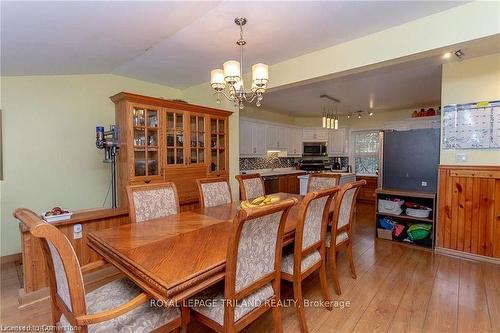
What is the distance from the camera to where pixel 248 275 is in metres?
1.33

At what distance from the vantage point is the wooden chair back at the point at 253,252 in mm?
1191

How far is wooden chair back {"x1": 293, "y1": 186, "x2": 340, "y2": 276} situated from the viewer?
1654 millimetres

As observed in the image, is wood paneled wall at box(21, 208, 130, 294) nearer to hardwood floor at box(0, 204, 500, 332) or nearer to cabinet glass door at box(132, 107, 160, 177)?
hardwood floor at box(0, 204, 500, 332)

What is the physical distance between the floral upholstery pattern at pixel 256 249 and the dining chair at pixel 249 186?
165 centimetres

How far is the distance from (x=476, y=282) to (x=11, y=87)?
5.32m

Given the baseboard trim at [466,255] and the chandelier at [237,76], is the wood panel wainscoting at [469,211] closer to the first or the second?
the baseboard trim at [466,255]

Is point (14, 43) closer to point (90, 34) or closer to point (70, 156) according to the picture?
point (90, 34)

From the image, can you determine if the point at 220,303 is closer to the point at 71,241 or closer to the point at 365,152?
the point at 71,241

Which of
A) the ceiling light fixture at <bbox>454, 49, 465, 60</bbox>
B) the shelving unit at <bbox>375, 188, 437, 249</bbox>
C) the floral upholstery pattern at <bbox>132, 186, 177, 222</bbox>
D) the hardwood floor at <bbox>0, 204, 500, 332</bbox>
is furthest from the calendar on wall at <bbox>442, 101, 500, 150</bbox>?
the floral upholstery pattern at <bbox>132, 186, 177, 222</bbox>

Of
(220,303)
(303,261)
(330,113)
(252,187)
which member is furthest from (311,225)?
(330,113)

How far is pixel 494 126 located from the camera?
9.13 feet

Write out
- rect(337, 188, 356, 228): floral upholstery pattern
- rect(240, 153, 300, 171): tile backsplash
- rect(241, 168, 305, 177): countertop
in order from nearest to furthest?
1. rect(337, 188, 356, 228): floral upholstery pattern
2. rect(241, 168, 305, 177): countertop
3. rect(240, 153, 300, 171): tile backsplash

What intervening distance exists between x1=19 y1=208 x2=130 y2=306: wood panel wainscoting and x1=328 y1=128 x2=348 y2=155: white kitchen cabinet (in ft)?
18.4

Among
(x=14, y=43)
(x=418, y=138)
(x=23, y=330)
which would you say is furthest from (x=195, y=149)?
(x=418, y=138)
